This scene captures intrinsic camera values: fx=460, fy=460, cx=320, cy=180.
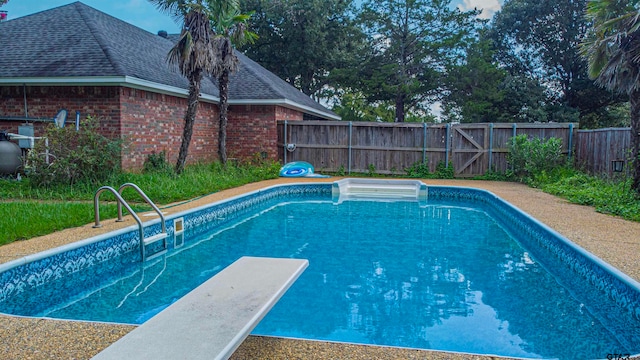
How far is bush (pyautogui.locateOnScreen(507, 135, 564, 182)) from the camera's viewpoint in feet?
42.0

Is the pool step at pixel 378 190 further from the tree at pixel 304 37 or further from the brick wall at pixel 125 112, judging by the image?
the tree at pixel 304 37

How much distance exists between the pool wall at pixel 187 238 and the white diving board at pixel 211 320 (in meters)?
2.12

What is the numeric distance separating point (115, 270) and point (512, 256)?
5.18m

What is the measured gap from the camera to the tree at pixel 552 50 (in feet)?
83.1

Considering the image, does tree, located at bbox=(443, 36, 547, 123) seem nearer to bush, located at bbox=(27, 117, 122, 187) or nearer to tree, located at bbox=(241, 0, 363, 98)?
tree, located at bbox=(241, 0, 363, 98)

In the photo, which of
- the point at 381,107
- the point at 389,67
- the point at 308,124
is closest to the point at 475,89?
the point at 389,67

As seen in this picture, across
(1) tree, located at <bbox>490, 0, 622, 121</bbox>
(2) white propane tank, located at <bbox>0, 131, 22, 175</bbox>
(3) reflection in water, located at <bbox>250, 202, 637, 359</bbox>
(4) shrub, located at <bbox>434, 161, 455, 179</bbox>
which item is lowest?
(3) reflection in water, located at <bbox>250, 202, 637, 359</bbox>

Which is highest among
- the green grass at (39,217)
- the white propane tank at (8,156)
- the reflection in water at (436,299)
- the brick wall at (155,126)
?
the brick wall at (155,126)

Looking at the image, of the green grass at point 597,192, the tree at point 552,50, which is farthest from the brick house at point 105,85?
the tree at point 552,50

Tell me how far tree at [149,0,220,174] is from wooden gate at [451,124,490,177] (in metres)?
8.05

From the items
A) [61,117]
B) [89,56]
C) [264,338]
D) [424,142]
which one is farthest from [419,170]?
[264,338]

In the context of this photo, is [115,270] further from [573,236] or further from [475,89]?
[475,89]

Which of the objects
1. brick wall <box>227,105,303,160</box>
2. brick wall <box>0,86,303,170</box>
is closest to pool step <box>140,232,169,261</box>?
brick wall <box>0,86,303,170</box>

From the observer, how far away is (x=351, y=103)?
29.3m
